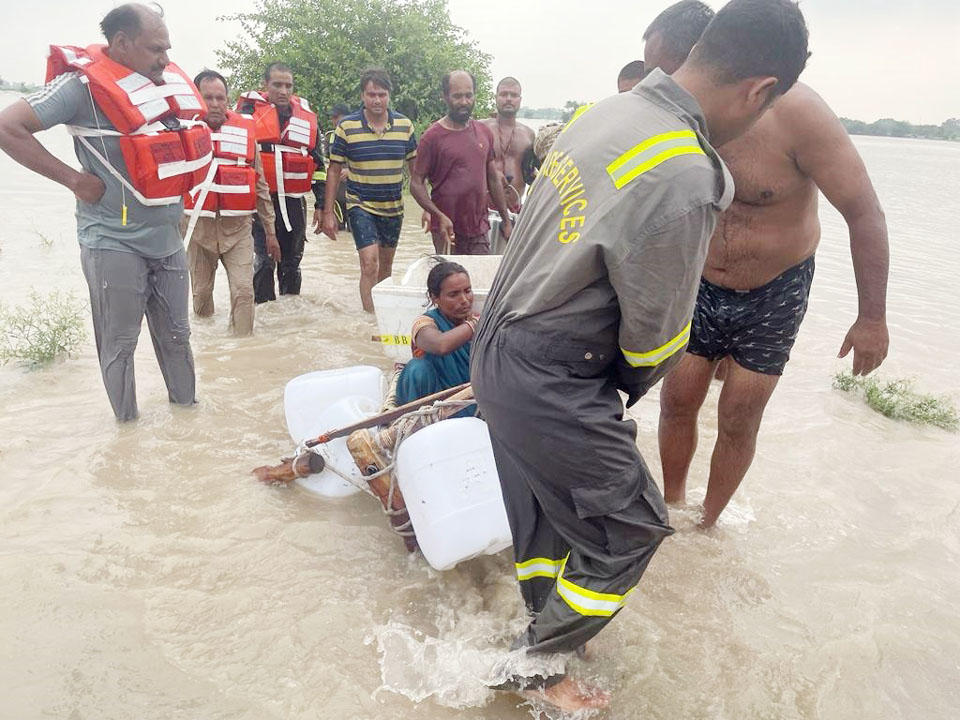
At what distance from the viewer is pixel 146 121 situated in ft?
10.3

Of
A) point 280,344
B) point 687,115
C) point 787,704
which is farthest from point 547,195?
point 280,344

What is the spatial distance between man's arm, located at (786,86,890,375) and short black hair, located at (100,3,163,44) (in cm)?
268

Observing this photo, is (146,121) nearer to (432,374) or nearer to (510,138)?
(432,374)

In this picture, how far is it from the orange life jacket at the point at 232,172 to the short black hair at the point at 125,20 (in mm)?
1858

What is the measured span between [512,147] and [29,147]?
4.17m

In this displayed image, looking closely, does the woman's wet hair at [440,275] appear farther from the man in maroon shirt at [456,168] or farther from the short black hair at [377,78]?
the short black hair at [377,78]

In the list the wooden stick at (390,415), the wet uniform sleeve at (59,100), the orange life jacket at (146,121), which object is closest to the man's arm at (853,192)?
the wooden stick at (390,415)

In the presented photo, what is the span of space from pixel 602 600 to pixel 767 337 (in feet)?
4.41

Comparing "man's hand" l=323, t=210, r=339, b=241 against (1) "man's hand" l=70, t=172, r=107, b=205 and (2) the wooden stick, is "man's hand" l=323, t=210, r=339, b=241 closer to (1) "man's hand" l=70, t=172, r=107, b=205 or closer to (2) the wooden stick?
(1) "man's hand" l=70, t=172, r=107, b=205

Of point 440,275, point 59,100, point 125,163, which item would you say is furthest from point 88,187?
point 440,275

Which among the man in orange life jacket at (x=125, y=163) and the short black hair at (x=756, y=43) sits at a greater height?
the short black hair at (x=756, y=43)

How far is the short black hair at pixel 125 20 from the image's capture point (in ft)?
9.84

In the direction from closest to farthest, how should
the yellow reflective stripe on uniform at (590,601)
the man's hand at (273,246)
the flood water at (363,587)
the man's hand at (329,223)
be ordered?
the yellow reflective stripe on uniform at (590,601)
the flood water at (363,587)
the man's hand at (273,246)
the man's hand at (329,223)

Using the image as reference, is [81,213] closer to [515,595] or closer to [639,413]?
[515,595]
